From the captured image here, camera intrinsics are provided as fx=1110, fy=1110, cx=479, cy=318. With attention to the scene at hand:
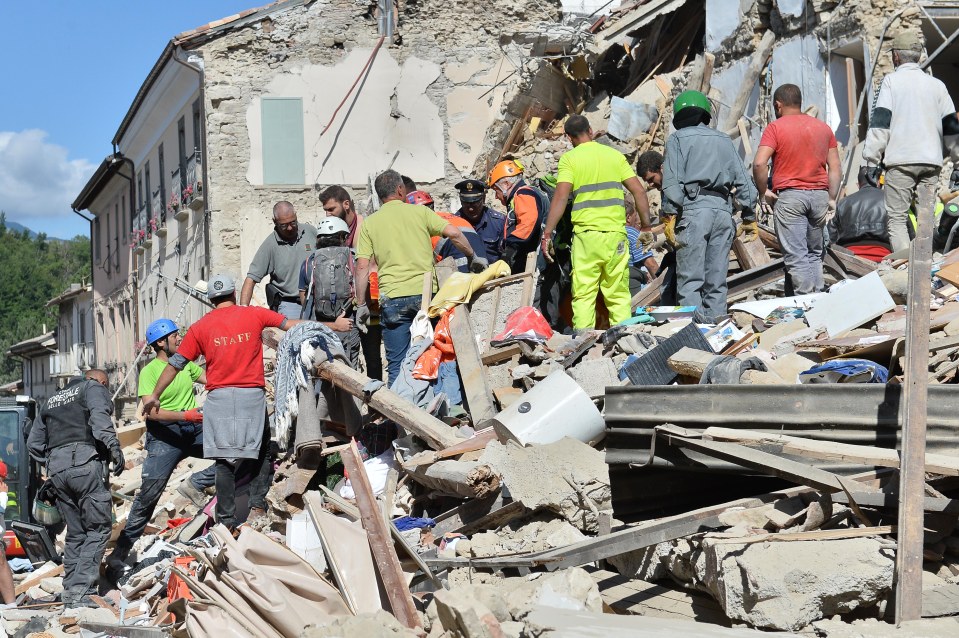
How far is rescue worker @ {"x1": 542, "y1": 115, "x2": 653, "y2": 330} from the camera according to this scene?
332 inches

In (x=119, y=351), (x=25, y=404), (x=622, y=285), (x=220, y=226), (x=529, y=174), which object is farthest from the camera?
(x=119, y=351)

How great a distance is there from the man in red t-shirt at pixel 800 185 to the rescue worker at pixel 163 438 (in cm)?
478

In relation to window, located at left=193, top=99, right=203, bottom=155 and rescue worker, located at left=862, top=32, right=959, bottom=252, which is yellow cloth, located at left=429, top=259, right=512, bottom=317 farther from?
window, located at left=193, top=99, right=203, bottom=155

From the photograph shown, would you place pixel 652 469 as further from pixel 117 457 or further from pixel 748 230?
pixel 117 457

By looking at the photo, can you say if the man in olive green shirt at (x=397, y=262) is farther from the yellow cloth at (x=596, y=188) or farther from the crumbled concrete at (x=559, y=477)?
the crumbled concrete at (x=559, y=477)

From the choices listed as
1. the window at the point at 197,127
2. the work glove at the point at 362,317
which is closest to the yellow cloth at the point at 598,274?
the work glove at the point at 362,317

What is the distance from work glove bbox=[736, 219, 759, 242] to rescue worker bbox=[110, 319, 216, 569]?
4605 millimetres

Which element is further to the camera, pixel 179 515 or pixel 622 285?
pixel 179 515

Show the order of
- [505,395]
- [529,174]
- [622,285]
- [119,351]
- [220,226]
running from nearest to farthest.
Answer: [505,395], [622,285], [529,174], [220,226], [119,351]

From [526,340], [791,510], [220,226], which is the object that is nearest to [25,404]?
[526,340]

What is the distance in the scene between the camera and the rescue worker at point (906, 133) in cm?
897

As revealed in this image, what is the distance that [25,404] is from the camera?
12.2m

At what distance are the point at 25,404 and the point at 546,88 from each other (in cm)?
955

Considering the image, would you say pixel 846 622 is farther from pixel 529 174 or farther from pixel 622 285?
pixel 529 174
